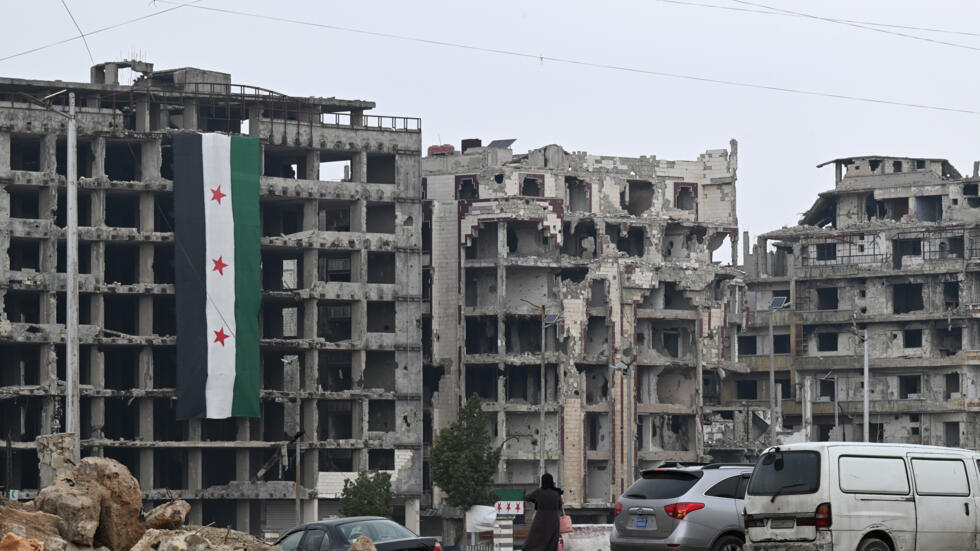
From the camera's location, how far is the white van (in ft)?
77.8

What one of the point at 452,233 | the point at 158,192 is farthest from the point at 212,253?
the point at 452,233

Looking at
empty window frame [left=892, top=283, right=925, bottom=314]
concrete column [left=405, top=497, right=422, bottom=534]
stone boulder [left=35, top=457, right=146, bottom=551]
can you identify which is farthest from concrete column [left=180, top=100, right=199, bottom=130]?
stone boulder [left=35, top=457, right=146, bottom=551]

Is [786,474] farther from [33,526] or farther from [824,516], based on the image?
[33,526]

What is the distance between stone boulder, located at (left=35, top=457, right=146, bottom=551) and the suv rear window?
24.9 feet

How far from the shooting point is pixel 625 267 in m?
100

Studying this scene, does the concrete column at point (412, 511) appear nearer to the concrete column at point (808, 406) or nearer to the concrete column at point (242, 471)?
the concrete column at point (242, 471)

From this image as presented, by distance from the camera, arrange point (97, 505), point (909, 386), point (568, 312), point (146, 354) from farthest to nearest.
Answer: point (909, 386)
point (568, 312)
point (146, 354)
point (97, 505)

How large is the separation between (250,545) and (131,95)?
6364 cm

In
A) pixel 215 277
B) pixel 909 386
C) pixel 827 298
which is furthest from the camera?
pixel 827 298

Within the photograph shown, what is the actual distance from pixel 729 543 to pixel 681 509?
93 centimetres

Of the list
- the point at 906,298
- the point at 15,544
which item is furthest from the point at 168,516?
the point at 906,298

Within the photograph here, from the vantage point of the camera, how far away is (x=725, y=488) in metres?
26.6

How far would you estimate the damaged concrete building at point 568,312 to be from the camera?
97000 mm

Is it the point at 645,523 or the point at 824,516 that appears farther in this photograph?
the point at 645,523
